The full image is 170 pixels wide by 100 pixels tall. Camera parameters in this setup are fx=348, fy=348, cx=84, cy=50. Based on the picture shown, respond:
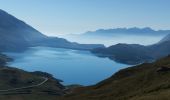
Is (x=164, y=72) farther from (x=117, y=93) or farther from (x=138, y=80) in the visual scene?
(x=117, y=93)

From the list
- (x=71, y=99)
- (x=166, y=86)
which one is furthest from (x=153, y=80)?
(x=71, y=99)

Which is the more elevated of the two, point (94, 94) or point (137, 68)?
point (137, 68)

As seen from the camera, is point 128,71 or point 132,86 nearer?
point 132,86

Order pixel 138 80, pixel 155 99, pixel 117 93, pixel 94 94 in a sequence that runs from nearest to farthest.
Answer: pixel 155 99, pixel 117 93, pixel 138 80, pixel 94 94

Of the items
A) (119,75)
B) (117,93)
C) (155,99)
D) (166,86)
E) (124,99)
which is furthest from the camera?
(119,75)

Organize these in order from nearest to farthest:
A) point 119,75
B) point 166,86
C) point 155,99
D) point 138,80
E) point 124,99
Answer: point 155,99, point 166,86, point 124,99, point 138,80, point 119,75

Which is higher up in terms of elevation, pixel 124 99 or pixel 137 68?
pixel 137 68

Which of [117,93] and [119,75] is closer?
[117,93]

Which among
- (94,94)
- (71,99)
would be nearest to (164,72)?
(94,94)

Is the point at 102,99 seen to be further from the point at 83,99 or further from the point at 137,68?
the point at 137,68
